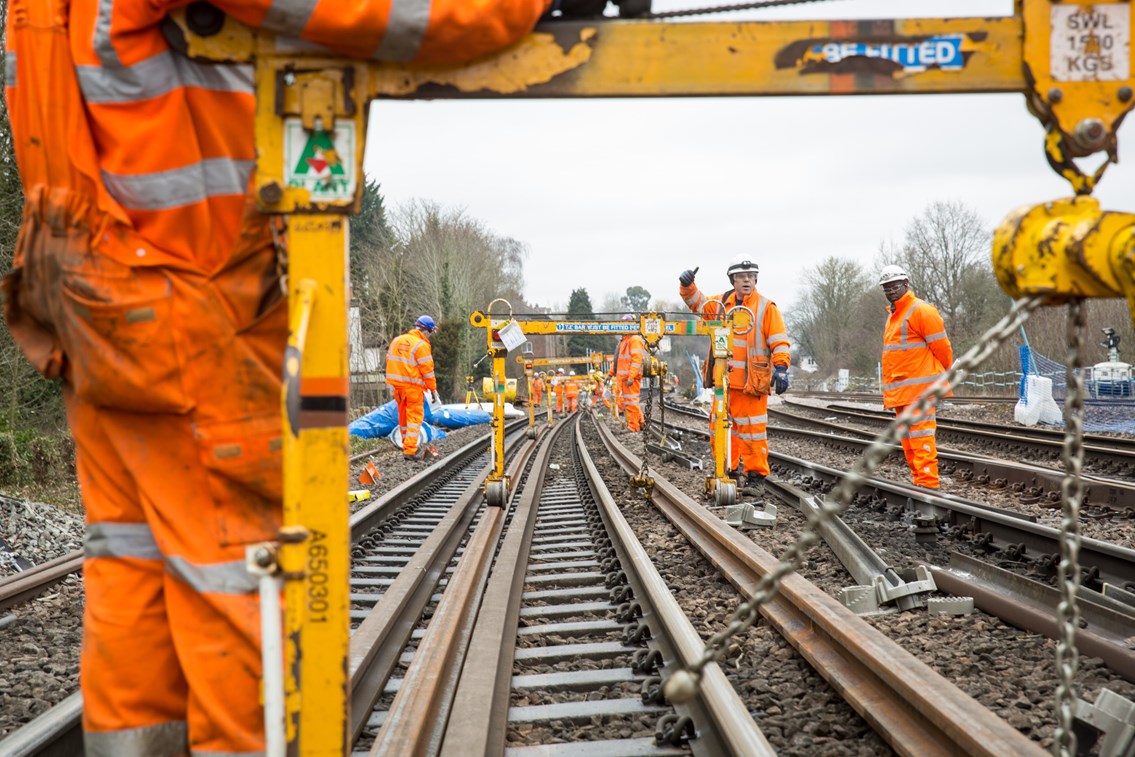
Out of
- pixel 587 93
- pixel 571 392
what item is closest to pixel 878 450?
pixel 587 93

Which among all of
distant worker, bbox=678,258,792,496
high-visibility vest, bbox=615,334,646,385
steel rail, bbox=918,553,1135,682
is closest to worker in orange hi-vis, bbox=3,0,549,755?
steel rail, bbox=918,553,1135,682

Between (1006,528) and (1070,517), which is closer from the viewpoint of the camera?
(1070,517)

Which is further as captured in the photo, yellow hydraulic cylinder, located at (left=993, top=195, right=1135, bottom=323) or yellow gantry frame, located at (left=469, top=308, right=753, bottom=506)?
yellow gantry frame, located at (left=469, top=308, right=753, bottom=506)

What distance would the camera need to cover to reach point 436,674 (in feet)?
10.2

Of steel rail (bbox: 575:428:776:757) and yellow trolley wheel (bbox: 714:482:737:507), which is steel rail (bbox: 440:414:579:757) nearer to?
A: steel rail (bbox: 575:428:776:757)

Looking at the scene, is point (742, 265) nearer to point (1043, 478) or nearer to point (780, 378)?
point (780, 378)

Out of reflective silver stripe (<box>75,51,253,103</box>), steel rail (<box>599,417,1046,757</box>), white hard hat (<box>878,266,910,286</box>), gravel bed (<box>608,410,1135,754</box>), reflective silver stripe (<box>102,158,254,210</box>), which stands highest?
white hard hat (<box>878,266,910,286</box>)

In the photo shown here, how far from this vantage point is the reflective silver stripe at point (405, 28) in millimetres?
1571

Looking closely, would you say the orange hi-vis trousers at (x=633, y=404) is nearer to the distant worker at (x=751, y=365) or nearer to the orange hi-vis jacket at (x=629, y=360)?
the orange hi-vis jacket at (x=629, y=360)

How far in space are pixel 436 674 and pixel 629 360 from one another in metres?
16.6

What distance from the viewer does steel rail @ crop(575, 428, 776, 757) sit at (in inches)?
95.1

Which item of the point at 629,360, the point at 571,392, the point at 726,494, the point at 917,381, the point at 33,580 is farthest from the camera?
the point at 571,392

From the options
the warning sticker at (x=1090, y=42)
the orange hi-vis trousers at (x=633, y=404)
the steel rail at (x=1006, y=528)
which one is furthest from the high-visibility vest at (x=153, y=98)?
the orange hi-vis trousers at (x=633, y=404)

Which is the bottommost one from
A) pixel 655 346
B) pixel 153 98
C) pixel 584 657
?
pixel 584 657
